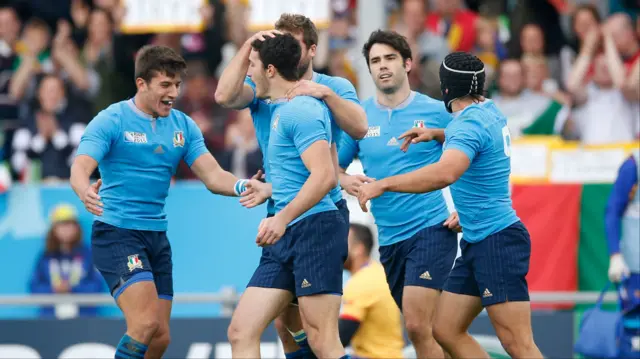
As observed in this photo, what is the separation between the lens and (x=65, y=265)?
12.1 m

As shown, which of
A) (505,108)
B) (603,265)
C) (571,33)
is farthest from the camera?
(571,33)

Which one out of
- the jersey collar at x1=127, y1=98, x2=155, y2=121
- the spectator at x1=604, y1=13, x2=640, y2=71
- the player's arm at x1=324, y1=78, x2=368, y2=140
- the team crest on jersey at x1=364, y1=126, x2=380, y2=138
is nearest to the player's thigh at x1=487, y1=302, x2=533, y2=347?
the player's arm at x1=324, y1=78, x2=368, y2=140

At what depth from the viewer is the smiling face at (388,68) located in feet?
29.2

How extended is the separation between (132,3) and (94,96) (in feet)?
5.87

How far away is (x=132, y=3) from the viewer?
538 inches

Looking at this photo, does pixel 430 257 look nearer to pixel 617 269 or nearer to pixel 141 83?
pixel 617 269

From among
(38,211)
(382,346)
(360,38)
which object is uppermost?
(360,38)

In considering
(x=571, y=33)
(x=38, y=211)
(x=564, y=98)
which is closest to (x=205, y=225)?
(x=38, y=211)

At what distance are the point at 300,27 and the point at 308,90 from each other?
0.79 meters

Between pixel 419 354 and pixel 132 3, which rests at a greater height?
pixel 132 3

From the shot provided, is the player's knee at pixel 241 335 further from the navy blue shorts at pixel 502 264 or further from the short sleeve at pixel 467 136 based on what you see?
the short sleeve at pixel 467 136

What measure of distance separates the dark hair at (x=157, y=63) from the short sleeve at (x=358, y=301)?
279 cm

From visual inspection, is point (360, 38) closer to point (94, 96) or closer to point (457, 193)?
point (457, 193)

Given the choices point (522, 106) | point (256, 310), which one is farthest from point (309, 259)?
point (522, 106)
